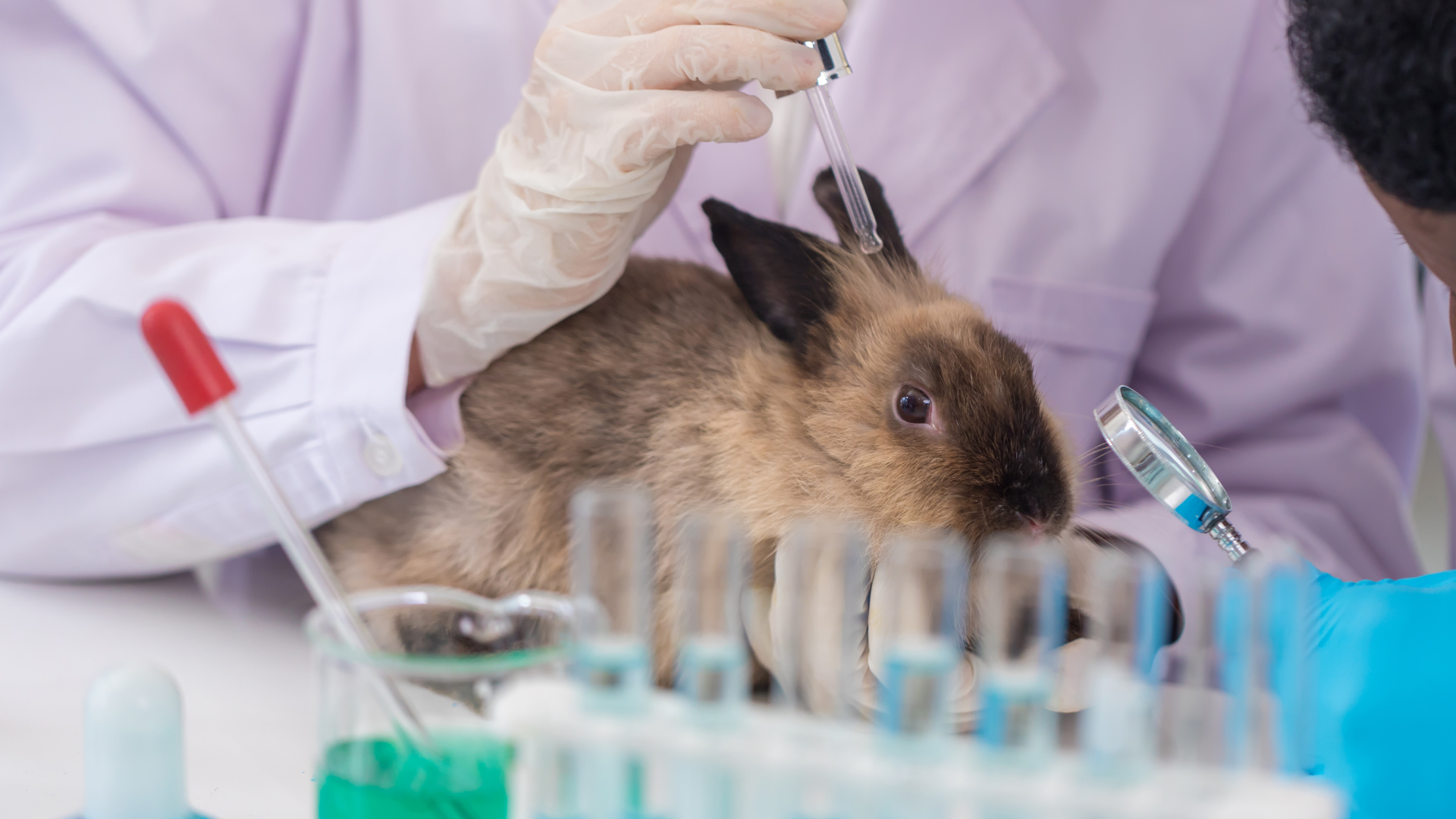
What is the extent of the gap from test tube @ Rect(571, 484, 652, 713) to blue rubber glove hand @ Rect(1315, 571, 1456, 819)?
17.0 inches

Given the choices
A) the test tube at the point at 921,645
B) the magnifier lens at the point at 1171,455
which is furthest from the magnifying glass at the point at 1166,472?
the test tube at the point at 921,645

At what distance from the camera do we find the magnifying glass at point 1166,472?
0.85m

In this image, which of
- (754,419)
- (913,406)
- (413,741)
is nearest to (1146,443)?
(913,406)

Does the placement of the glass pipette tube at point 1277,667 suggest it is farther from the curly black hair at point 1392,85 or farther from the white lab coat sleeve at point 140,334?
the white lab coat sleeve at point 140,334

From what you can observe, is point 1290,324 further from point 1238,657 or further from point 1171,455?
point 1238,657

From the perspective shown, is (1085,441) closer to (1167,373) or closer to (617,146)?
(1167,373)

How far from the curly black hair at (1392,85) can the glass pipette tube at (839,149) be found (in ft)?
1.24

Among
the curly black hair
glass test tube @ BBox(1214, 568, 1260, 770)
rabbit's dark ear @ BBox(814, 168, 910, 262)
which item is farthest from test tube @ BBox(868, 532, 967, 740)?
rabbit's dark ear @ BBox(814, 168, 910, 262)

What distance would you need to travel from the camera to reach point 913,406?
96cm

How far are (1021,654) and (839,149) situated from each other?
583 mm

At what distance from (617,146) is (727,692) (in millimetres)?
571

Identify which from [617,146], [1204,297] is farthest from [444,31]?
[1204,297]

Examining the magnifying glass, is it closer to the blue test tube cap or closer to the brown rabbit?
the brown rabbit

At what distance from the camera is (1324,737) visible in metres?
0.65
